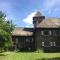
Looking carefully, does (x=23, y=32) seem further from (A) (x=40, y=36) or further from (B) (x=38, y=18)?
(A) (x=40, y=36)

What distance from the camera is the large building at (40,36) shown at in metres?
64.1

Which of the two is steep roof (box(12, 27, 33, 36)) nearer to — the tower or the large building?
the large building

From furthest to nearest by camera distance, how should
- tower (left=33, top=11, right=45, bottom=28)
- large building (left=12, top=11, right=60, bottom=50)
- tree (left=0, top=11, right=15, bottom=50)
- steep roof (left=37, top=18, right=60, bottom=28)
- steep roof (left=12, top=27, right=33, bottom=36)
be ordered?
tower (left=33, top=11, right=45, bottom=28) → steep roof (left=12, top=27, right=33, bottom=36) → steep roof (left=37, top=18, right=60, bottom=28) → large building (left=12, top=11, right=60, bottom=50) → tree (left=0, top=11, right=15, bottom=50)

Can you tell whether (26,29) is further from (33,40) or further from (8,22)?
(8,22)

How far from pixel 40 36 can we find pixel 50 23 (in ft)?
16.4

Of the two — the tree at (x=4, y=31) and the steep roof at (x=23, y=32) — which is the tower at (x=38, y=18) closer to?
the steep roof at (x=23, y=32)

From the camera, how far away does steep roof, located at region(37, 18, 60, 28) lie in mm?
64812

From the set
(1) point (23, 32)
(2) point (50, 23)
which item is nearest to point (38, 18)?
(1) point (23, 32)

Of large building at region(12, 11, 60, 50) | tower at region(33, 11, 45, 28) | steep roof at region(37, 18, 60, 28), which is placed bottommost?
large building at region(12, 11, 60, 50)

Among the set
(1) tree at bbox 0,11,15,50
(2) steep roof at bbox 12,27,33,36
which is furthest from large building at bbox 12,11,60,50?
(1) tree at bbox 0,11,15,50

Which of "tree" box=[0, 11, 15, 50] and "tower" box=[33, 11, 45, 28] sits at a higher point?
"tower" box=[33, 11, 45, 28]

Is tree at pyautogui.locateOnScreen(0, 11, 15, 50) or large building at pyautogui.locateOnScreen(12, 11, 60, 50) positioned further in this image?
large building at pyautogui.locateOnScreen(12, 11, 60, 50)

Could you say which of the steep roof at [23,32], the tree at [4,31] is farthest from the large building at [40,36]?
the tree at [4,31]

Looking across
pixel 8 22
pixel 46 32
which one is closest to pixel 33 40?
pixel 46 32
